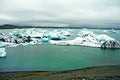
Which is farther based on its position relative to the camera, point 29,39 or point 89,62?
point 29,39

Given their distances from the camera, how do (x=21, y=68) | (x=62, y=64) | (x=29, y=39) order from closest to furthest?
1. (x=21, y=68)
2. (x=62, y=64)
3. (x=29, y=39)

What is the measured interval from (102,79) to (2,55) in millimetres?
30195

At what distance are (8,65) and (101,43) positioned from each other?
1355 inches

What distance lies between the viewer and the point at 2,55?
139ft

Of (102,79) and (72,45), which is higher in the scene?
(102,79)

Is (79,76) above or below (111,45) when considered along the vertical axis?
above

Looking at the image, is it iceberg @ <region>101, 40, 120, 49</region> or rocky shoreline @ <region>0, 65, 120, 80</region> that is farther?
iceberg @ <region>101, 40, 120, 49</region>

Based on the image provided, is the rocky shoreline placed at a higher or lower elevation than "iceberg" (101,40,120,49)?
higher

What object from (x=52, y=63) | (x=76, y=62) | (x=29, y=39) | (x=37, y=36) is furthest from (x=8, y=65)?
(x=37, y=36)

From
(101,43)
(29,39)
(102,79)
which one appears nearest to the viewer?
(102,79)

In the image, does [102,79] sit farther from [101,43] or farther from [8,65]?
[101,43]

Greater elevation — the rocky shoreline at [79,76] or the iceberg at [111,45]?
the rocky shoreline at [79,76]

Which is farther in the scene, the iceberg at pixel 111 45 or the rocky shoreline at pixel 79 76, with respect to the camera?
the iceberg at pixel 111 45

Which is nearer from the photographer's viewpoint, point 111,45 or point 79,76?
point 79,76
